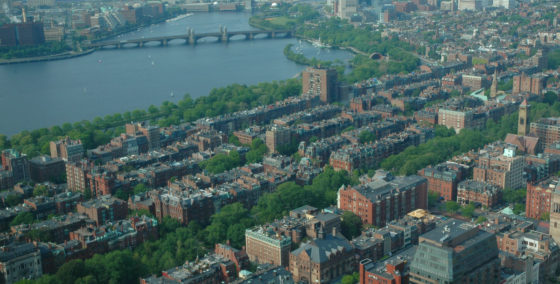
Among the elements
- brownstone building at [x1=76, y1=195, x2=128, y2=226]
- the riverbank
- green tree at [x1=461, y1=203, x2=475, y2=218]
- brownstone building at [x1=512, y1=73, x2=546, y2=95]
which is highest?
brownstone building at [x1=512, y1=73, x2=546, y2=95]

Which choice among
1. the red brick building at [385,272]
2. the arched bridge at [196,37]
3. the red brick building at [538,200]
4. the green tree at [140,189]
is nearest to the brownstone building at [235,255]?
the red brick building at [385,272]

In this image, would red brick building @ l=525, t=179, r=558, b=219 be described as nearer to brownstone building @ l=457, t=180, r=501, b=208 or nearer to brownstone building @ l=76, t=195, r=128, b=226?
brownstone building @ l=457, t=180, r=501, b=208

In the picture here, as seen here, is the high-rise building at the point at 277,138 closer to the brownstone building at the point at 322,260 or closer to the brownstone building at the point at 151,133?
the brownstone building at the point at 151,133

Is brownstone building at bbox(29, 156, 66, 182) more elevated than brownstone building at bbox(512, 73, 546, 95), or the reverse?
brownstone building at bbox(512, 73, 546, 95)

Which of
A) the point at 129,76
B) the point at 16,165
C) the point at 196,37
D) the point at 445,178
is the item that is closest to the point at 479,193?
the point at 445,178

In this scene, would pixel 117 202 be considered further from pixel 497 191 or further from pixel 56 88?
pixel 56 88

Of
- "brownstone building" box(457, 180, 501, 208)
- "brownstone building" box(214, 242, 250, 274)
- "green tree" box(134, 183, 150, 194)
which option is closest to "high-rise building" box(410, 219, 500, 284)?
"brownstone building" box(214, 242, 250, 274)

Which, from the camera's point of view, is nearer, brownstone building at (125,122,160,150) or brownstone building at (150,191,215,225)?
brownstone building at (150,191,215,225)
